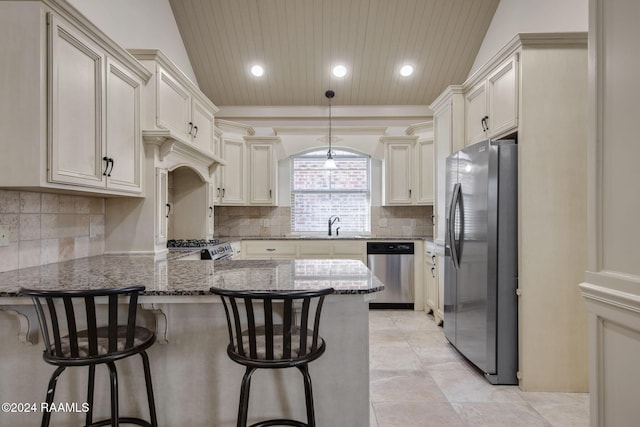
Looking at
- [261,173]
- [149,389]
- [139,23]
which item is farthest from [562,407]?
[139,23]

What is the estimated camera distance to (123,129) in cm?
254

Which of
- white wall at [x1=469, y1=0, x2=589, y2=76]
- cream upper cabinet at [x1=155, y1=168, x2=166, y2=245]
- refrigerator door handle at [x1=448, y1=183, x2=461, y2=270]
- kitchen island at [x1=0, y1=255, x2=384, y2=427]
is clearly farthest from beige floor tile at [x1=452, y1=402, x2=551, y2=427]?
white wall at [x1=469, y1=0, x2=589, y2=76]

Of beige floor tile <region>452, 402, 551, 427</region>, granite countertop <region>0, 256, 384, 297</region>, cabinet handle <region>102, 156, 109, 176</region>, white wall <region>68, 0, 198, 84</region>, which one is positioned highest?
white wall <region>68, 0, 198, 84</region>

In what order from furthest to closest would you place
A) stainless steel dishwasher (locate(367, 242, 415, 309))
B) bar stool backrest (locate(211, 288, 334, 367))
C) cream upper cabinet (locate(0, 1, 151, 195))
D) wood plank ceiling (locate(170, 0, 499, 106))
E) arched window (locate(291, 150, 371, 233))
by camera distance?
arched window (locate(291, 150, 371, 233))
stainless steel dishwasher (locate(367, 242, 415, 309))
wood plank ceiling (locate(170, 0, 499, 106))
cream upper cabinet (locate(0, 1, 151, 195))
bar stool backrest (locate(211, 288, 334, 367))

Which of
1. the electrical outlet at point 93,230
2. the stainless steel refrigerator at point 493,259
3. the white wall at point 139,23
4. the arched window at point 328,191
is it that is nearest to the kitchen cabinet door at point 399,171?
the arched window at point 328,191

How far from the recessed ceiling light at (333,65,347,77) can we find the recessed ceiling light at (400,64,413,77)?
28.0 inches

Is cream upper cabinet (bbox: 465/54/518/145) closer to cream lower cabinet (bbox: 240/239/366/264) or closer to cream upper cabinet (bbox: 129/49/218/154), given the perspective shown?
cream lower cabinet (bbox: 240/239/366/264)

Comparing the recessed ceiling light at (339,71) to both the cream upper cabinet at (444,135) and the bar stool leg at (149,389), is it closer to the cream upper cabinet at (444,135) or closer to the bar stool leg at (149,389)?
the cream upper cabinet at (444,135)

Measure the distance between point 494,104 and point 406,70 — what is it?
2104mm

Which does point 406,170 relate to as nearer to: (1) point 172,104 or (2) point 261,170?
(2) point 261,170

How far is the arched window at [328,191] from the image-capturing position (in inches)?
216

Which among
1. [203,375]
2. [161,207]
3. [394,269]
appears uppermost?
[161,207]

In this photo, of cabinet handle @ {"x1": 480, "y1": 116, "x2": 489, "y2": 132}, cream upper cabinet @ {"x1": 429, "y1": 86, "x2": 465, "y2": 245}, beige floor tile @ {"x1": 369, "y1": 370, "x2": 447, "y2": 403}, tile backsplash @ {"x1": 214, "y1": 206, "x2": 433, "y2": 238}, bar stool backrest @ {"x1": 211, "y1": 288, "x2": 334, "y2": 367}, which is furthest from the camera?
tile backsplash @ {"x1": 214, "y1": 206, "x2": 433, "y2": 238}

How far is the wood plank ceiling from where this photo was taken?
4.18 m
